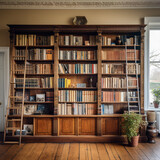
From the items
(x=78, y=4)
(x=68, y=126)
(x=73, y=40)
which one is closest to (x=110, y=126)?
(x=68, y=126)

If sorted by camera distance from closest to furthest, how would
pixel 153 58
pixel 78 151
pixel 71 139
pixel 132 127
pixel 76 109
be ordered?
pixel 78 151 → pixel 132 127 → pixel 71 139 → pixel 76 109 → pixel 153 58

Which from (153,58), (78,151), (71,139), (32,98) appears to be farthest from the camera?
(153,58)

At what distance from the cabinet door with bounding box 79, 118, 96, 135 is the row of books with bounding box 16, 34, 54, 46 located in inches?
84.5

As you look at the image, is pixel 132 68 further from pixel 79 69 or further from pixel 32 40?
pixel 32 40

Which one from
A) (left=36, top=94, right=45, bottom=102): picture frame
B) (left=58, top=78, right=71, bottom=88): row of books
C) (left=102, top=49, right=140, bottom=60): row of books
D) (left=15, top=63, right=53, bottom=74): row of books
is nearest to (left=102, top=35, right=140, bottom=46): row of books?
(left=102, top=49, right=140, bottom=60): row of books

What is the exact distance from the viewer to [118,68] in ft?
12.7

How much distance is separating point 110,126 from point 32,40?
296 cm

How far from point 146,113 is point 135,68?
4.12ft

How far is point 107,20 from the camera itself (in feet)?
13.3

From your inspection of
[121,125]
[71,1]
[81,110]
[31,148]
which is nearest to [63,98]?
[81,110]

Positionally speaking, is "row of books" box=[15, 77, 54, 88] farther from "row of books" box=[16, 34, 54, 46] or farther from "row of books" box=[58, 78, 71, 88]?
"row of books" box=[16, 34, 54, 46]

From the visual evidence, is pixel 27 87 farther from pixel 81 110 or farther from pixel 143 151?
pixel 143 151

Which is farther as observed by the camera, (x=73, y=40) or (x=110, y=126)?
(x=73, y=40)

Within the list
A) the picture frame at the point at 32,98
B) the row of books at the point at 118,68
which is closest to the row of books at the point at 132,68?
the row of books at the point at 118,68
